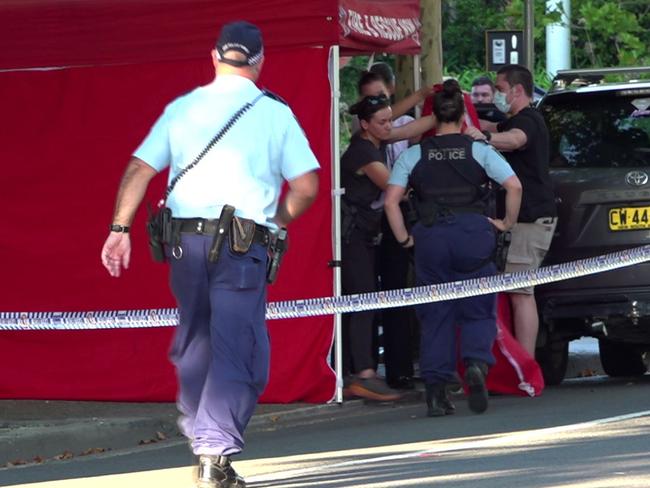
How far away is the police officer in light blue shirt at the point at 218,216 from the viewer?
693 cm

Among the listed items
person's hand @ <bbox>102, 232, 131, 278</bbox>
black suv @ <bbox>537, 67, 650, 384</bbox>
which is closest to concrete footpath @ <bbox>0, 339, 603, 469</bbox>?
black suv @ <bbox>537, 67, 650, 384</bbox>

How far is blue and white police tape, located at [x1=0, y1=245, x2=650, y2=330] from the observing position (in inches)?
377

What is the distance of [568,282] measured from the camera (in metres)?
11.0

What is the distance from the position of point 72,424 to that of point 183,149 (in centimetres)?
322

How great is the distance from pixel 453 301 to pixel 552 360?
208 cm

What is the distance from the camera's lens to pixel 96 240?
35.9ft

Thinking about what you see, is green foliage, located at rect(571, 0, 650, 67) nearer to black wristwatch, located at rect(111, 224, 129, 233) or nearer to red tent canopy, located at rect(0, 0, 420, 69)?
red tent canopy, located at rect(0, 0, 420, 69)

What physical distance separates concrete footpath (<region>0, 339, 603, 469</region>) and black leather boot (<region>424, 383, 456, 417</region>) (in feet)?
2.37

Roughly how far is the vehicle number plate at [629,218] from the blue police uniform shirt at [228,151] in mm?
4099

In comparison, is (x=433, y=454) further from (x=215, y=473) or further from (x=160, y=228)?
(x=160, y=228)

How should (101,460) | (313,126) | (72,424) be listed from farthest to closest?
(313,126)
(72,424)
(101,460)

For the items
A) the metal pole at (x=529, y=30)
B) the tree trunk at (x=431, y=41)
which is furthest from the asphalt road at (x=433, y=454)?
the metal pole at (x=529, y=30)

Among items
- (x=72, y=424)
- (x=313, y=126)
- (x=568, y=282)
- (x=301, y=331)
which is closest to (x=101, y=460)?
(x=72, y=424)

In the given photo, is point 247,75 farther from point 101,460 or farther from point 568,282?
point 568,282
